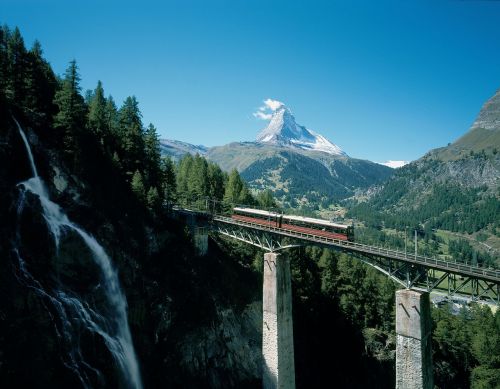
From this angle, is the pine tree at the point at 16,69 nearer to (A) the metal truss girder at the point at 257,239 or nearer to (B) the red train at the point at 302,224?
(A) the metal truss girder at the point at 257,239

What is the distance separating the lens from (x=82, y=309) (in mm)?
30484

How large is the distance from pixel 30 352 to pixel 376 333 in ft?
154

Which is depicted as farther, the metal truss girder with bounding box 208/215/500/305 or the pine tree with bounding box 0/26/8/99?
the pine tree with bounding box 0/26/8/99

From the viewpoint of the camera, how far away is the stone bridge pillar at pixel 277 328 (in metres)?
36.6

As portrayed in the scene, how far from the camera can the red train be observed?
1457 inches

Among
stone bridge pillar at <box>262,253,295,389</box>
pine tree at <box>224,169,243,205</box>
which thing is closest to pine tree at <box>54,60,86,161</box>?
stone bridge pillar at <box>262,253,295,389</box>

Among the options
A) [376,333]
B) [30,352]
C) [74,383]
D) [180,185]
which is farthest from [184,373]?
[180,185]

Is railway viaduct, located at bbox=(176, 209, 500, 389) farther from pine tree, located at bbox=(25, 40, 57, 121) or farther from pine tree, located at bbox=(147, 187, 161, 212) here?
pine tree, located at bbox=(25, 40, 57, 121)

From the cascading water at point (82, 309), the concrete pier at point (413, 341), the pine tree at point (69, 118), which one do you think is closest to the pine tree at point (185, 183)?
the pine tree at point (69, 118)

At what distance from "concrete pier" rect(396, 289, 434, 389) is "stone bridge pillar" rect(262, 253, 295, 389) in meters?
11.5

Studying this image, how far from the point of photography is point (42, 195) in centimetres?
3362

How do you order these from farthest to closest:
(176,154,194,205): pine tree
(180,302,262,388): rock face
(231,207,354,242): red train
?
(176,154,194,205): pine tree, (180,302,262,388): rock face, (231,207,354,242): red train

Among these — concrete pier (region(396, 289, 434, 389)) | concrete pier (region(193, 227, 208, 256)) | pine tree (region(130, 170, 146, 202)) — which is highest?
pine tree (region(130, 170, 146, 202))

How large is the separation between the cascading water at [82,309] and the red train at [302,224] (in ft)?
62.7
